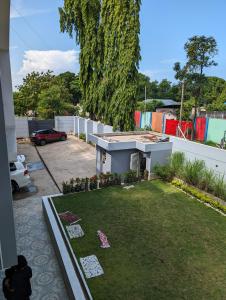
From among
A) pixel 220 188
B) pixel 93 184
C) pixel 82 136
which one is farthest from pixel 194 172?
pixel 82 136

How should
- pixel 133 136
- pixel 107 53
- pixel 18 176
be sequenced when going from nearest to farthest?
pixel 18 176
pixel 133 136
pixel 107 53

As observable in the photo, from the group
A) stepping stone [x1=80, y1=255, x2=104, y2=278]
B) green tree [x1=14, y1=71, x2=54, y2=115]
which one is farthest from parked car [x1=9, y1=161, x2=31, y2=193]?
green tree [x1=14, y1=71, x2=54, y2=115]

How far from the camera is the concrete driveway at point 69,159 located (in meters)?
13.7

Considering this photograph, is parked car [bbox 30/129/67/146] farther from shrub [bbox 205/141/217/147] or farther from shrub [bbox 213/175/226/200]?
shrub [bbox 213/175/226/200]

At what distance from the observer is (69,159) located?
16641 mm

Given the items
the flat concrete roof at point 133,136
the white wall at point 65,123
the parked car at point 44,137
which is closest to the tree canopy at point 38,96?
the white wall at point 65,123

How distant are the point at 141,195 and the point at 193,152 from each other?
3388mm

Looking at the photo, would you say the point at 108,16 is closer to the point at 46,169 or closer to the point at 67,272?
the point at 46,169

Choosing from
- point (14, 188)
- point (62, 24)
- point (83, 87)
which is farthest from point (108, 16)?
point (14, 188)

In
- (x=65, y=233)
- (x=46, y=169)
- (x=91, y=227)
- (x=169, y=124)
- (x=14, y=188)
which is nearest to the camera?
(x=65, y=233)

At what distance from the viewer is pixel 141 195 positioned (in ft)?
32.9

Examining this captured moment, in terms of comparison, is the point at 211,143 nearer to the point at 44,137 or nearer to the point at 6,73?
the point at 44,137

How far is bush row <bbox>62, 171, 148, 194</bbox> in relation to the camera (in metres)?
9.97

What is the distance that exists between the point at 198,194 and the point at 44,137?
605 inches
